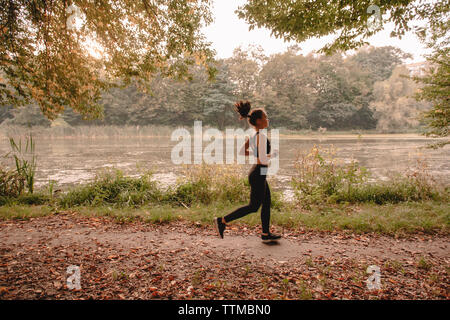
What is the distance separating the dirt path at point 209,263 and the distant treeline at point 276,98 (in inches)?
1674

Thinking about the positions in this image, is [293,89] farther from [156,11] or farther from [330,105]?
[156,11]

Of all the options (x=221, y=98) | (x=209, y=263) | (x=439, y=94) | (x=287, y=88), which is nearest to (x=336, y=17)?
(x=439, y=94)

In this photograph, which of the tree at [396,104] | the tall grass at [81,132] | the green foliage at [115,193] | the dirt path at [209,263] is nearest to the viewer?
the dirt path at [209,263]

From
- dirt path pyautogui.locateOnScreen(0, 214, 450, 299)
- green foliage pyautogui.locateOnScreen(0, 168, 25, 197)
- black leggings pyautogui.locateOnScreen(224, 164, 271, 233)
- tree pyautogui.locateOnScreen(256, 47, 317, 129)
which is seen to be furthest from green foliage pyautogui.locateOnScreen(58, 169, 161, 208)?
tree pyautogui.locateOnScreen(256, 47, 317, 129)

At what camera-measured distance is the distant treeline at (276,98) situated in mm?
46562

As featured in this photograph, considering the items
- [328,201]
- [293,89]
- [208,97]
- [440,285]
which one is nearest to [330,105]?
[293,89]

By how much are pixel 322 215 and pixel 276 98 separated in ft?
158

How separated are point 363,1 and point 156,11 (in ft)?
16.0

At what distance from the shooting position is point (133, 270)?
3391mm

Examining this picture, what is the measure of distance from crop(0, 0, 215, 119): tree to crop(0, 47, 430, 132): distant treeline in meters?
39.1

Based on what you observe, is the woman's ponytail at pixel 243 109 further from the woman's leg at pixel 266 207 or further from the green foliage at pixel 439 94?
the green foliage at pixel 439 94

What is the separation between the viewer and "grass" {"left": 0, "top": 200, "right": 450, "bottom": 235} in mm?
5027

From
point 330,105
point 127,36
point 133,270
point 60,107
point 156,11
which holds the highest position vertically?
point 330,105

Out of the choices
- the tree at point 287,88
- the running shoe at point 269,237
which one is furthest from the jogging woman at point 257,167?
the tree at point 287,88
